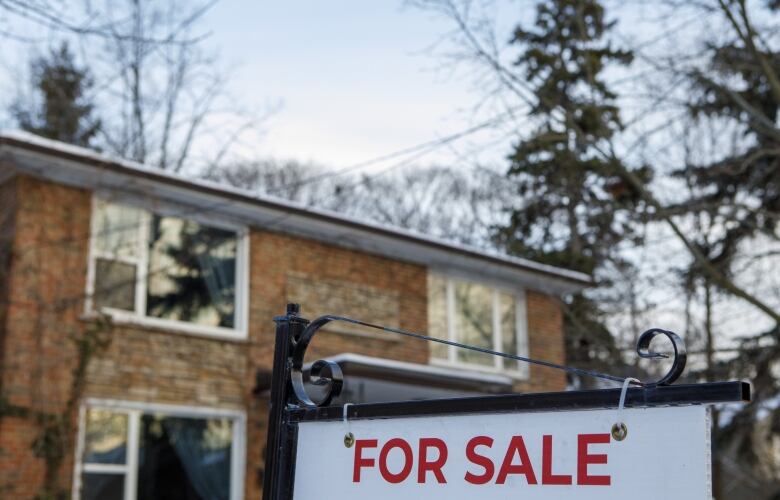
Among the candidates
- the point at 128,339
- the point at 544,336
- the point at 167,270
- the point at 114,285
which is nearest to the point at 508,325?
the point at 544,336

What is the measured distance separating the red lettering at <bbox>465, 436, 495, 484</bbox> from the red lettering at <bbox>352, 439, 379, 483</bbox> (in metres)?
0.28

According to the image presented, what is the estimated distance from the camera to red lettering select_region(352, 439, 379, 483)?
2.54 meters

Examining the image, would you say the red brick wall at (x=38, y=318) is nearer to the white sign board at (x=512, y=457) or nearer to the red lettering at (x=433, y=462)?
the white sign board at (x=512, y=457)

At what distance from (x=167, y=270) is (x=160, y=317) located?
637 mm

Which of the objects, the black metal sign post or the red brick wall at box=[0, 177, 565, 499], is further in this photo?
the red brick wall at box=[0, 177, 565, 499]

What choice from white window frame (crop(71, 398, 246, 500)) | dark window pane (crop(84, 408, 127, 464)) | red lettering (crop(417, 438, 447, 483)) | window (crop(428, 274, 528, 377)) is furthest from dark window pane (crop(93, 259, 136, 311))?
red lettering (crop(417, 438, 447, 483))

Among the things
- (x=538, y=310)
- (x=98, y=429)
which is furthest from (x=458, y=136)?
(x=98, y=429)

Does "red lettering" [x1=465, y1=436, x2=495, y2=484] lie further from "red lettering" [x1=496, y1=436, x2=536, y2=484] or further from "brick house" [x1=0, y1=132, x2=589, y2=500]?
"brick house" [x1=0, y1=132, x2=589, y2=500]

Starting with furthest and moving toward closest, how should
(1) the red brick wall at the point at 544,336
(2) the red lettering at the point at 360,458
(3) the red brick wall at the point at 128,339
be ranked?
(1) the red brick wall at the point at 544,336
(3) the red brick wall at the point at 128,339
(2) the red lettering at the point at 360,458

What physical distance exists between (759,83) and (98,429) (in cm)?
1233

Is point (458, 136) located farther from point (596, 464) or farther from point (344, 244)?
point (596, 464)

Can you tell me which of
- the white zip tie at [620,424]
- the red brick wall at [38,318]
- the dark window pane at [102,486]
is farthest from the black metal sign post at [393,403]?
the dark window pane at [102,486]

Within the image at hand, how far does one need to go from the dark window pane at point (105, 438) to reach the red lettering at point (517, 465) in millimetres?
9905

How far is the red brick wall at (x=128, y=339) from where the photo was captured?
10961mm
